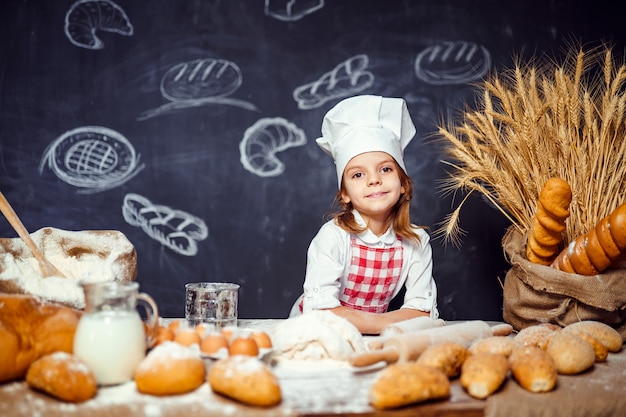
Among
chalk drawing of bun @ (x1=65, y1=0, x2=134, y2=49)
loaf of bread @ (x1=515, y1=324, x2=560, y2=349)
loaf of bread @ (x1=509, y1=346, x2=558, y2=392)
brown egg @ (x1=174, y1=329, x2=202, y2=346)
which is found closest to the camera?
loaf of bread @ (x1=509, y1=346, x2=558, y2=392)

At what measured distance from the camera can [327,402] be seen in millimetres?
995

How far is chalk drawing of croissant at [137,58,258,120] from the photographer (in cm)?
252

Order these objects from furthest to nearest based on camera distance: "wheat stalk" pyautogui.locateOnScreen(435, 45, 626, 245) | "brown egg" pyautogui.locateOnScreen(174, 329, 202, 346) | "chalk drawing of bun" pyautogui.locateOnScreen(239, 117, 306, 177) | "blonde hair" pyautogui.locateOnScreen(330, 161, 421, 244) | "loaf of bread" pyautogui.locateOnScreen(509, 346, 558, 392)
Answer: "chalk drawing of bun" pyautogui.locateOnScreen(239, 117, 306, 177) < "blonde hair" pyautogui.locateOnScreen(330, 161, 421, 244) < "wheat stalk" pyautogui.locateOnScreen(435, 45, 626, 245) < "brown egg" pyautogui.locateOnScreen(174, 329, 202, 346) < "loaf of bread" pyautogui.locateOnScreen(509, 346, 558, 392)

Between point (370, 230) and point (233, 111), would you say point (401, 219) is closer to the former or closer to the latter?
point (370, 230)

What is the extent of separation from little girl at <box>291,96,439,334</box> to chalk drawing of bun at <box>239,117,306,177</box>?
0.51 meters

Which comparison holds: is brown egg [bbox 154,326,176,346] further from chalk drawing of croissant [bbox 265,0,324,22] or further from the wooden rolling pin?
chalk drawing of croissant [bbox 265,0,324,22]

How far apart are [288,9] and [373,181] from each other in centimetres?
106

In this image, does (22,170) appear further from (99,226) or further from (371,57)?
(371,57)

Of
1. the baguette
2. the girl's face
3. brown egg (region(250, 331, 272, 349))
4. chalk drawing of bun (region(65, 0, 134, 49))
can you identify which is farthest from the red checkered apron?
chalk drawing of bun (region(65, 0, 134, 49))

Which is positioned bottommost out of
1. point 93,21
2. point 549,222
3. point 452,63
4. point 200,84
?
point 549,222

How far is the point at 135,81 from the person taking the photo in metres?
2.50

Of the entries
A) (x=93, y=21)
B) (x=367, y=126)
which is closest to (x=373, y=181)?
(x=367, y=126)

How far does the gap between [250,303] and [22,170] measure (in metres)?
1.13

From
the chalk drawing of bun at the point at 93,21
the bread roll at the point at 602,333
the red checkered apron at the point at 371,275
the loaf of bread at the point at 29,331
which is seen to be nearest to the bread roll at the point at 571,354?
the bread roll at the point at 602,333
